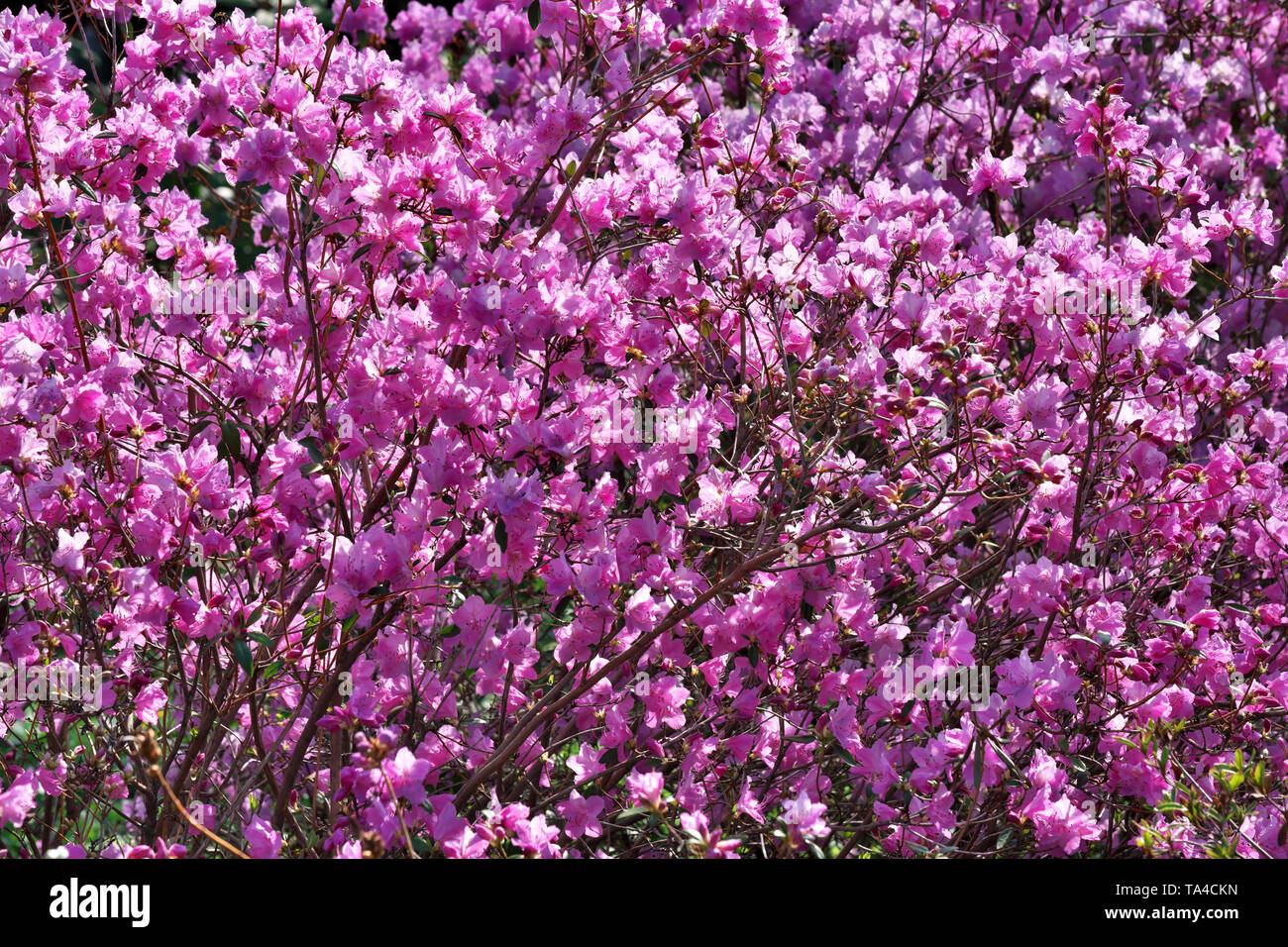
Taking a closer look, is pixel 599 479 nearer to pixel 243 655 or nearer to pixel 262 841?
pixel 243 655

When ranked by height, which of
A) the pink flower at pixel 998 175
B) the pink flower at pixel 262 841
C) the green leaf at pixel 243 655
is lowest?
the pink flower at pixel 262 841

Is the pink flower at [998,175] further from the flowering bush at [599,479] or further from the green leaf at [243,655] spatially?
the green leaf at [243,655]

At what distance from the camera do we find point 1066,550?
2885 millimetres

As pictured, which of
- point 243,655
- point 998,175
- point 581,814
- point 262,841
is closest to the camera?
point 262,841

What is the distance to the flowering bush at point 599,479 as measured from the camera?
2344 mm

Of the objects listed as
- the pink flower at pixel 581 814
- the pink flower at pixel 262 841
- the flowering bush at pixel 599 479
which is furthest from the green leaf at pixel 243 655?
the pink flower at pixel 581 814

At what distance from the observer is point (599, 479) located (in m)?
2.64

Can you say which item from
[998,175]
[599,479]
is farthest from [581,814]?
[998,175]

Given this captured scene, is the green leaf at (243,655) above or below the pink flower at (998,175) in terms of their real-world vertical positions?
below

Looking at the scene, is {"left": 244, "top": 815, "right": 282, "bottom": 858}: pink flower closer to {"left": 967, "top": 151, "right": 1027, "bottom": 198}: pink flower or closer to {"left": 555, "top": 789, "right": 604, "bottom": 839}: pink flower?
{"left": 555, "top": 789, "right": 604, "bottom": 839}: pink flower

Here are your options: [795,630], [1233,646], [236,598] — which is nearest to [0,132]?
[236,598]
